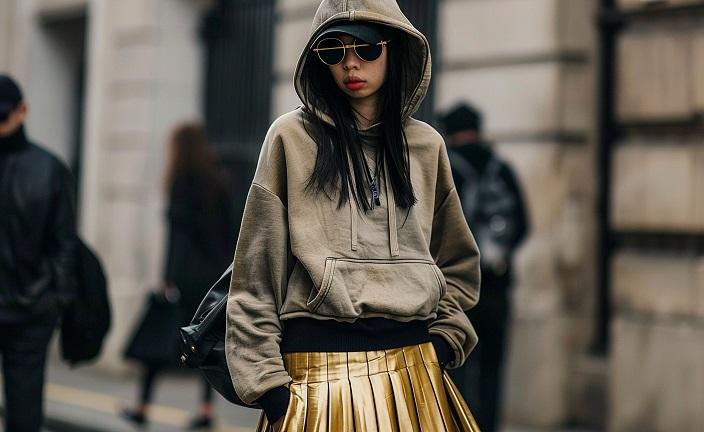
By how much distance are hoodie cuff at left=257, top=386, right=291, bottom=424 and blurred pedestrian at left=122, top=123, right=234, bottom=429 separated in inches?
189

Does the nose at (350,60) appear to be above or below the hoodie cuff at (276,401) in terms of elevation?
above

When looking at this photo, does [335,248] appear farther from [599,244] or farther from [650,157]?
[599,244]

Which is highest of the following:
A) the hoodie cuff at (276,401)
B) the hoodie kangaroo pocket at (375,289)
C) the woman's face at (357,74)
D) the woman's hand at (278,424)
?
the woman's face at (357,74)

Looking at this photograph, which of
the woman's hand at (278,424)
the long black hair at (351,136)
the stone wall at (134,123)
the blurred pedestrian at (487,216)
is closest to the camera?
the woman's hand at (278,424)

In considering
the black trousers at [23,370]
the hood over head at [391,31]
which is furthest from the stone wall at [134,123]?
the hood over head at [391,31]

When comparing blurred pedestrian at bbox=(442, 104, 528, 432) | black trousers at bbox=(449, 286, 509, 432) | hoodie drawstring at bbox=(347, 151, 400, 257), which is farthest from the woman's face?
black trousers at bbox=(449, 286, 509, 432)

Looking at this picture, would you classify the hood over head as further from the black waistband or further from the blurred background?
the blurred background

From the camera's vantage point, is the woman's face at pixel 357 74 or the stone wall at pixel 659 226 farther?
the stone wall at pixel 659 226

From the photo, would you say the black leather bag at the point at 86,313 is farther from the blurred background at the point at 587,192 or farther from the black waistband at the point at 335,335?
the black waistband at the point at 335,335

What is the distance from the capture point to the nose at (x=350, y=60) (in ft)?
9.73

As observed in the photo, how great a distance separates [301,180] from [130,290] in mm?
7939

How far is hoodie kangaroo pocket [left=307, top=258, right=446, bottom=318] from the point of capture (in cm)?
283

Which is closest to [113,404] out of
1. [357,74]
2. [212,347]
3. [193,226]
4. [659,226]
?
[193,226]

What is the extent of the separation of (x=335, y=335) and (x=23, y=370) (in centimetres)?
273
